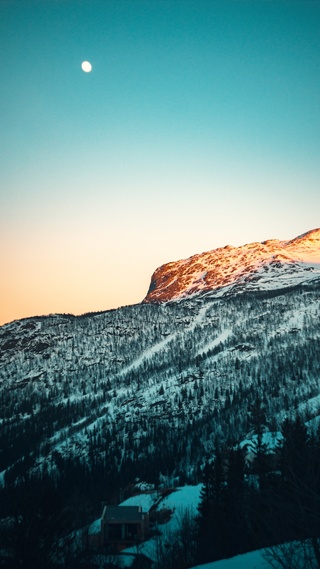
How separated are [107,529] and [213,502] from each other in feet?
107

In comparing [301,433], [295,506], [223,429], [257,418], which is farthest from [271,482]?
[223,429]

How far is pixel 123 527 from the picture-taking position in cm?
7062

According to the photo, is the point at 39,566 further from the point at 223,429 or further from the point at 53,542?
the point at 223,429

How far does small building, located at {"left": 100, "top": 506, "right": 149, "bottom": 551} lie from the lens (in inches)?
2717

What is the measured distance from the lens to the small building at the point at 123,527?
226 ft

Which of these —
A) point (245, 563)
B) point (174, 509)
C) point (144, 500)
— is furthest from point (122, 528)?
point (245, 563)

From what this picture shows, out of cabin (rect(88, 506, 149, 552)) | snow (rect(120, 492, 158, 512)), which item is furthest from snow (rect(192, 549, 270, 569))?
snow (rect(120, 492, 158, 512))

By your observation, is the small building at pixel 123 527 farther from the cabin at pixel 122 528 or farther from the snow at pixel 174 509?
the snow at pixel 174 509

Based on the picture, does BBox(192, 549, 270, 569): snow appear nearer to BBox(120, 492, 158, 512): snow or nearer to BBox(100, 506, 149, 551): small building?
BBox(100, 506, 149, 551): small building

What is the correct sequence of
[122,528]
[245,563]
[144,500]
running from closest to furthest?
[245,563]
[122,528]
[144,500]

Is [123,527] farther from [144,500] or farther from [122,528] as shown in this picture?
[144,500]

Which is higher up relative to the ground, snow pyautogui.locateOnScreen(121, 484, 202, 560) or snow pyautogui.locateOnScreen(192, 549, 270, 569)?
snow pyautogui.locateOnScreen(192, 549, 270, 569)

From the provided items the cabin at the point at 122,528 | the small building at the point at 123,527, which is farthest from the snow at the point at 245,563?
the small building at the point at 123,527

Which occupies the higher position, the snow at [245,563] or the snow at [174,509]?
the snow at [245,563]
